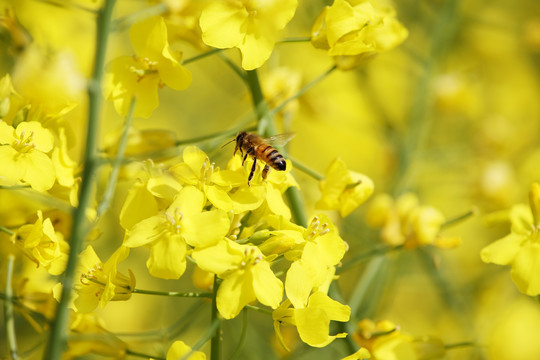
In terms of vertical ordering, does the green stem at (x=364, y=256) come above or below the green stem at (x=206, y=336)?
below

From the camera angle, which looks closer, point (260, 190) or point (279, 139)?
point (260, 190)

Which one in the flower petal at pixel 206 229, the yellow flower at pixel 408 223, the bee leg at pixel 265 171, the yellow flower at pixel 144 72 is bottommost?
the yellow flower at pixel 408 223

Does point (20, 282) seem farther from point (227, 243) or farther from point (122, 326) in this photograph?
point (122, 326)

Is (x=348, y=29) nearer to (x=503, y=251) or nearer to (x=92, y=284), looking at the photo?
(x=503, y=251)

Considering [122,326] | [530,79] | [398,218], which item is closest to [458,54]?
[530,79]

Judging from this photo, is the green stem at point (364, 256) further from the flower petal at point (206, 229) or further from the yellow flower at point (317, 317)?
the flower petal at point (206, 229)

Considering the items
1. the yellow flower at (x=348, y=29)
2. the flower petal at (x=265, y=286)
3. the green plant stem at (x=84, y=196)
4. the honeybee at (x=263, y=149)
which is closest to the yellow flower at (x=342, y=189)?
the honeybee at (x=263, y=149)

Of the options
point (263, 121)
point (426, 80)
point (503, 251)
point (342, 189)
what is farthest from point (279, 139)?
point (426, 80)
